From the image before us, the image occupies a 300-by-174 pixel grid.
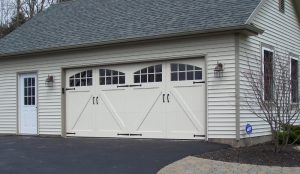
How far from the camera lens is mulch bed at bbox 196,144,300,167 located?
1042 centimetres

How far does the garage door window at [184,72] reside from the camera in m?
13.9

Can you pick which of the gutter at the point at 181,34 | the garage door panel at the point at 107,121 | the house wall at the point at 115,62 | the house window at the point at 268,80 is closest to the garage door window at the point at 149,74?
the house wall at the point at 115,62

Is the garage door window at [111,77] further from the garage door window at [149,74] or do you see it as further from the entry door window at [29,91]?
the entry door window at [29,91]

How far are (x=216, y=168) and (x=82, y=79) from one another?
7.69m

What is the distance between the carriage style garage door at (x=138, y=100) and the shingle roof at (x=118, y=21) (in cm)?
102

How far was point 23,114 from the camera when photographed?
58.4ft

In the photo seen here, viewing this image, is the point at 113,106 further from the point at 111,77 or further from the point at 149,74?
the point at 149,74

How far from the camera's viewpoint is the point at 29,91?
17.7 metres

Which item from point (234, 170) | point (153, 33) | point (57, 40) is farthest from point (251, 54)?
point (57, 40)

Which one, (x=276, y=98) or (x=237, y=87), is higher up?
(x=237, y=87)

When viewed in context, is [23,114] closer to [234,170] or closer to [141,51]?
[141,51]

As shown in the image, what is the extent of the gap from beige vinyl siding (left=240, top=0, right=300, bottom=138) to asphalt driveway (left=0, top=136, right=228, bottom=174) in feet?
6.14

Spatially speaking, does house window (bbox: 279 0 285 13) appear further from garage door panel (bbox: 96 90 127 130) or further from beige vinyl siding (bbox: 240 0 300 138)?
garage door panel (bbox: 96 90 127 130)

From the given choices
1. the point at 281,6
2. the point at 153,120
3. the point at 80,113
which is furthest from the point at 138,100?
the point at 281,6
